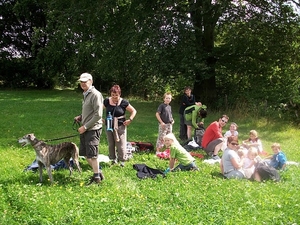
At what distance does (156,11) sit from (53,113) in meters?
7.06

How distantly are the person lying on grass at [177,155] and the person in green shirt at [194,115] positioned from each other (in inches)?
109

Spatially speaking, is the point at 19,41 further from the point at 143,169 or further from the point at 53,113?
Result: the point at 143,169

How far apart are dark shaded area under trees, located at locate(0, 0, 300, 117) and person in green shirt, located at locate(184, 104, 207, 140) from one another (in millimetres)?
5296

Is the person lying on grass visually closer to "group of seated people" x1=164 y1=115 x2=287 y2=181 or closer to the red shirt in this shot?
"group of seated people" x1=164 y1=115 x2=287 y2=181

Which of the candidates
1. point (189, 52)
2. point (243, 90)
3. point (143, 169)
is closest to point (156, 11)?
point (189, 52)

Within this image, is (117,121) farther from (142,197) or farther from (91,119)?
(142,197)

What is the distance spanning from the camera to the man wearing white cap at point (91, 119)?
629cm

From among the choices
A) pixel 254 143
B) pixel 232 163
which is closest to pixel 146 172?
pixel 232 163

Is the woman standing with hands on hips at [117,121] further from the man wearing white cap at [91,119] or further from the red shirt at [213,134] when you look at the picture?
the red shirt at [213,134]

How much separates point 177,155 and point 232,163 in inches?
48.5

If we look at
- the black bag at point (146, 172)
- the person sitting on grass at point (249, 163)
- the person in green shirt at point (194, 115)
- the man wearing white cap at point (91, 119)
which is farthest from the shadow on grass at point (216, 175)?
the person in green shirt at point (194, 115)

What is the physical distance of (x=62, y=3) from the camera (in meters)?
17.7

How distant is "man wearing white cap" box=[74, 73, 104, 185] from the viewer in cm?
629

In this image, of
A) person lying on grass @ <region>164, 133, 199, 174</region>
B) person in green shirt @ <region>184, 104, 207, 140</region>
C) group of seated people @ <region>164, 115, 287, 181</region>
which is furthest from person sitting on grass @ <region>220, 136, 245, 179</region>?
person in green shirt @ <region>184, 104, 207, 140</region>
